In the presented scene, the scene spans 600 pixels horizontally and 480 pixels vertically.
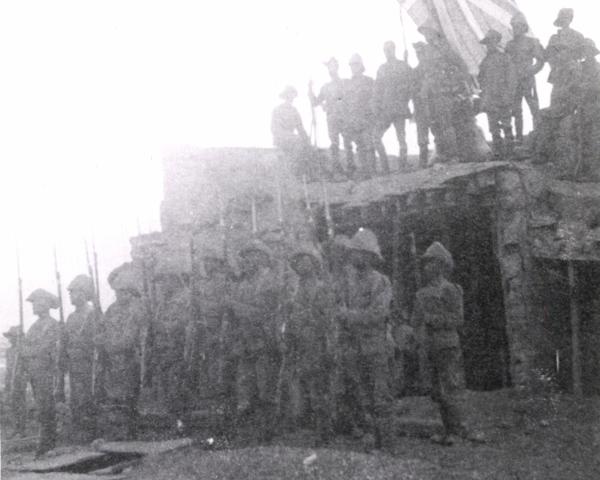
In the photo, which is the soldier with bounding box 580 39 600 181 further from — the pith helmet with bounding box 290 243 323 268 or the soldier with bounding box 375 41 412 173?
the pith helmet with bounding box 290 243 323 268

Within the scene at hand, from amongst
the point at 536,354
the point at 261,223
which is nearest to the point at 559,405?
the point at 536,354

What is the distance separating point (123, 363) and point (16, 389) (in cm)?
218

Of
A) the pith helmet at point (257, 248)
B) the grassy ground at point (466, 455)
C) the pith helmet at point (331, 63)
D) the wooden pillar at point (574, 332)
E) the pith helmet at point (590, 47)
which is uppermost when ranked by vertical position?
the pith helmet at point (331, 63)

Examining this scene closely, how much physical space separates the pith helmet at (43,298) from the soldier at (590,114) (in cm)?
618

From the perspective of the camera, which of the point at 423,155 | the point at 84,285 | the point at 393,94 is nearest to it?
the point at 84,285

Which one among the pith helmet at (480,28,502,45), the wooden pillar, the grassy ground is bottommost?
the grassy ground

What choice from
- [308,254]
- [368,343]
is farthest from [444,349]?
[308,254]

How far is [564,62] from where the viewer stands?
7.87 m

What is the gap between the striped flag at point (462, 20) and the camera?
9383 mm

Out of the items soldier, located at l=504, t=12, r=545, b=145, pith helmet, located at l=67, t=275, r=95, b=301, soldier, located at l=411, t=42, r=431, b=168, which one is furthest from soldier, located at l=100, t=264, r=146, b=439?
soldier, located at l=504, t=12, r=545, b=145

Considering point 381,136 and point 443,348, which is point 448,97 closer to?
point 381,136

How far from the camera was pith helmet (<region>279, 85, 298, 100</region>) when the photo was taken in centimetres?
1005

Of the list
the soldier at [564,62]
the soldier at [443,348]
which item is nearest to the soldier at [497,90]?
the soldier at [564,62]

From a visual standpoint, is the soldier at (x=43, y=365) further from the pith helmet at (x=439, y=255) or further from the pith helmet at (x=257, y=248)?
the pith helmet at (x=439, y=255)
